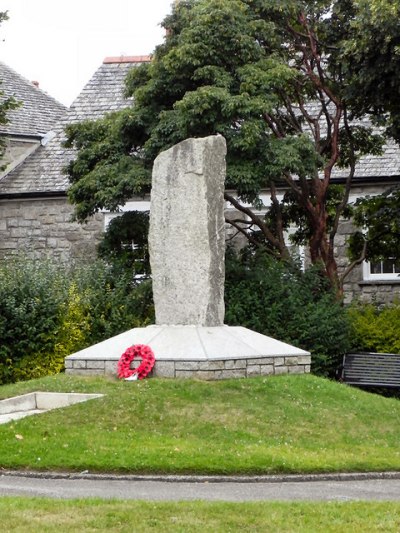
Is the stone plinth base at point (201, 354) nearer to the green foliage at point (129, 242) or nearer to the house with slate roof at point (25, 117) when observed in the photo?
the green foliage at point (129, 242)

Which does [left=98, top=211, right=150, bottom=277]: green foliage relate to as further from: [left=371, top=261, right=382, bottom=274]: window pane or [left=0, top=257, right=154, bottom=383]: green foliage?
[left=371, top=261, right=382, bottom=274]: window pane

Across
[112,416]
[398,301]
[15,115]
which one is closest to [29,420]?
[112,416]

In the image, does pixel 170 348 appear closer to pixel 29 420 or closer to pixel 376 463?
pixel 29 420

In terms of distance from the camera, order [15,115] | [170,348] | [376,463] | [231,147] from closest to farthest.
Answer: [376,463] < [170,348] < [231,147] < [15,115]

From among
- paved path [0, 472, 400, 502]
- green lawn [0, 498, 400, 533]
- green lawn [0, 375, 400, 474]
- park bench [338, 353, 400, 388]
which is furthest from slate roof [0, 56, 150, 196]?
green lawn [0, 498, 400, 533]

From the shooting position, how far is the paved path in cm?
1002

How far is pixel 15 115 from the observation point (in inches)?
1155

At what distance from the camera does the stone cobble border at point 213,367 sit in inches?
585

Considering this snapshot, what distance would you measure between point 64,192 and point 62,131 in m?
Result: 2.68

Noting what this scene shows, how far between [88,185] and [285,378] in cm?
676

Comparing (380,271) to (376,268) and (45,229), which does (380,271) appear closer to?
(376,268)

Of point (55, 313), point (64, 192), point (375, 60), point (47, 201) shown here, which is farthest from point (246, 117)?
point (47, 201)

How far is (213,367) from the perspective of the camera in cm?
1488

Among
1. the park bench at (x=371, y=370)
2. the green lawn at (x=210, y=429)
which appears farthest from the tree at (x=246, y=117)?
the green lawn at (x=210, y=429)
